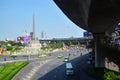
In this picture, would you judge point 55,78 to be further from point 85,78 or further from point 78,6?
point 78,6

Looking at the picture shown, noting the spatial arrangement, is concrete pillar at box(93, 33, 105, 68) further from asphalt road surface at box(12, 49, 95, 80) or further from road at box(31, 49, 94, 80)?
road at box(31, 49, 94, 80)

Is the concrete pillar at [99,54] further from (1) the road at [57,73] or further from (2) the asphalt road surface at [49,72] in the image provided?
(1) the road at [57,73]

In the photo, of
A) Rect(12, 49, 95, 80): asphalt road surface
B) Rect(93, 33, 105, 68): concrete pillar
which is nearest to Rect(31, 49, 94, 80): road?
Rect(12, 49, 95, 80): asphalt road surface

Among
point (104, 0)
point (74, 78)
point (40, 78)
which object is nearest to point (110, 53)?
point (74, 78)

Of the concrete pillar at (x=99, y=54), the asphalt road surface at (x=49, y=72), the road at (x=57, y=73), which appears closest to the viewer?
the road at (x=57, y=73)

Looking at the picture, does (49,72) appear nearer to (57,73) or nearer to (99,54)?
(57,73)

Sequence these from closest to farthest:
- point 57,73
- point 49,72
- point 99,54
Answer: point 99,54, point 57,73, point 49,72

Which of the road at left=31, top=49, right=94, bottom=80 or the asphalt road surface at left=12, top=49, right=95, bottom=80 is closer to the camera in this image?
the road at left=31, top=49, right=94, bottom=80

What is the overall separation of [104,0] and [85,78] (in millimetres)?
29986

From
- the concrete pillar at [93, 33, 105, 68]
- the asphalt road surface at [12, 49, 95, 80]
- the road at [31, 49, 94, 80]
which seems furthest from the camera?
the concrete pillar at [93, 33, 105, 68]

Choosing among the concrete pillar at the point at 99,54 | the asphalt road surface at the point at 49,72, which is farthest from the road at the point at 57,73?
the concrete pillar at the point at 99,54

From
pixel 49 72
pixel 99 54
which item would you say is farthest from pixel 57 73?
pixel 99 54

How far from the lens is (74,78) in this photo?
49.2 m

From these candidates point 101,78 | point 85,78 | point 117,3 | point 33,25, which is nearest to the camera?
point 117,3
